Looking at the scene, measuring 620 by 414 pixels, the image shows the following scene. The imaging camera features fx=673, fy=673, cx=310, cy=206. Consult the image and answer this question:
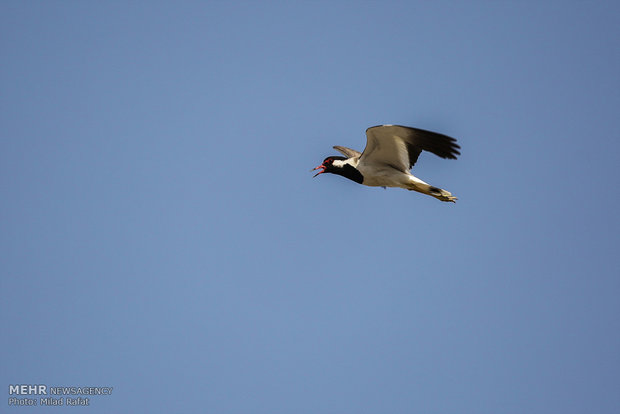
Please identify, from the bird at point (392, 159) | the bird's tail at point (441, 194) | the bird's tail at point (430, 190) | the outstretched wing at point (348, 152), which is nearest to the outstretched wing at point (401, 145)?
the bird at point (392, 159)

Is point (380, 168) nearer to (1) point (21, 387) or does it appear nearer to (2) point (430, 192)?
(2) point (430, 192)

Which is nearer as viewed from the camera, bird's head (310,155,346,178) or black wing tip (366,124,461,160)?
black wing tip (366,124,461,160)

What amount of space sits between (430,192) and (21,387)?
→ 46.9ft

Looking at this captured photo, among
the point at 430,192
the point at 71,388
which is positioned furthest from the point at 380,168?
the point at 71,388

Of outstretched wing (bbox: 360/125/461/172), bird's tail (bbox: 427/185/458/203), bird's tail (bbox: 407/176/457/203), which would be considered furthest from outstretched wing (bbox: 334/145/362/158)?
bird's tail (bbox: 427/185/458/203)

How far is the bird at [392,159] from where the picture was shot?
44.5ft

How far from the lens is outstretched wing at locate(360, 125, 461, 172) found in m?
13.3

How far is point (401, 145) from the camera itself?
14586 millimetres

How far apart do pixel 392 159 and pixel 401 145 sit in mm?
546

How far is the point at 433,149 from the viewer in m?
13.5

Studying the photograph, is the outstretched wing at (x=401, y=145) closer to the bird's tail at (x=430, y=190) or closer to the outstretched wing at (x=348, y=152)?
the bird's tail at (x=430, y=190)

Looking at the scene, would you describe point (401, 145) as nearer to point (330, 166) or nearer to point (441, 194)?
point (441, 194)

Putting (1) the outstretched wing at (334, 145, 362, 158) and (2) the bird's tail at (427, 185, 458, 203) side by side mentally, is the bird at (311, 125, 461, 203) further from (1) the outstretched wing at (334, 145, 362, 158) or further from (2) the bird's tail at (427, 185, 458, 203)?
(1) the outstretched wing at (334, 145, 362, 158)

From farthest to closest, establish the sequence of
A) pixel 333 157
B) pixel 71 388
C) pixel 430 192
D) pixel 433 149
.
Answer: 1. pixel 71 388
2. pixel 333 157
3. pixel 430 192
4. pixel 433 149
